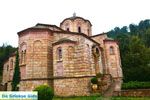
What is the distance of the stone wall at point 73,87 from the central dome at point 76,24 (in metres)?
12.5

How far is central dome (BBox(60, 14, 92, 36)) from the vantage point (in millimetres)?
36781

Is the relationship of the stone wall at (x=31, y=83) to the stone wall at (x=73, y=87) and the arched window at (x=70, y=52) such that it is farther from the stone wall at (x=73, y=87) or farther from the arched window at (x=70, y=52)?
the arched window at (x=70, y=52)

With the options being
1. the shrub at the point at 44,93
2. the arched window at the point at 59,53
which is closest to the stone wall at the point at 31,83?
the arched window at the point at 59,53

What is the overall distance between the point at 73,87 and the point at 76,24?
46.1 feet

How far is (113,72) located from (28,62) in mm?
14921

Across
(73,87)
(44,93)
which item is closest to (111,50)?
(73,87)

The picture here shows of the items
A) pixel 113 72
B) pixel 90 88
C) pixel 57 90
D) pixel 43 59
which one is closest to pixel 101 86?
pixel 90 88

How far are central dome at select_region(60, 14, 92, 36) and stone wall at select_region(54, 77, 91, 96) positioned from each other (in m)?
12.5

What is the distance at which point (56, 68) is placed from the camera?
Result: 26672 mm

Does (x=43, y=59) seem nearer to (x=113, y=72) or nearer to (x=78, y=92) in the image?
(x=78, y=92)

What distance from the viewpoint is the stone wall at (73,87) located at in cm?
2555

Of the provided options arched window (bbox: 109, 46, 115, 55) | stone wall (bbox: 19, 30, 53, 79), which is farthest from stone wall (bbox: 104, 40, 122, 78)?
stone wall (bbox: 19, 30, 53, 79)

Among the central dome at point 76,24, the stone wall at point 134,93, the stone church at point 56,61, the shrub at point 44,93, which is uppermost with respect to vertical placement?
the central dome at point 76,24

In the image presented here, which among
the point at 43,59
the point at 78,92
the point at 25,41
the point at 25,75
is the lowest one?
the point at 78,92
